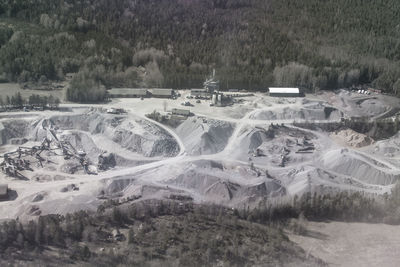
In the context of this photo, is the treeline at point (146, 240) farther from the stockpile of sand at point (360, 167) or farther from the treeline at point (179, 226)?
the stockpile of sand at point (360, 167)

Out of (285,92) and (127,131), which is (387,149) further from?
(127,131)

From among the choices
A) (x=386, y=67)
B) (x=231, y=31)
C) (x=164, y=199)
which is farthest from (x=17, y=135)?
(x=386, y=67)

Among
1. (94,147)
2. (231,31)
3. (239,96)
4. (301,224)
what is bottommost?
(301,224)

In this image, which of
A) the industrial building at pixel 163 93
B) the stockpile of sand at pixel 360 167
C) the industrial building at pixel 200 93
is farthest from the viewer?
the industrial building at pixel 200 93

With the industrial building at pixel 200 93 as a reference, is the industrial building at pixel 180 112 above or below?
below

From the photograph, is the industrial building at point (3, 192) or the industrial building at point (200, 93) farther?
the industrial building at point (200, 93)

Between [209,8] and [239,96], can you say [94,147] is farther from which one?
[209,8]

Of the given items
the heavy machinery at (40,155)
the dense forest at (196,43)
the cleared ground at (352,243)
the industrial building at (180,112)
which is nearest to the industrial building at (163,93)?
the dense forest at (196,43)

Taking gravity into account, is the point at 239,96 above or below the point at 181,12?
below
